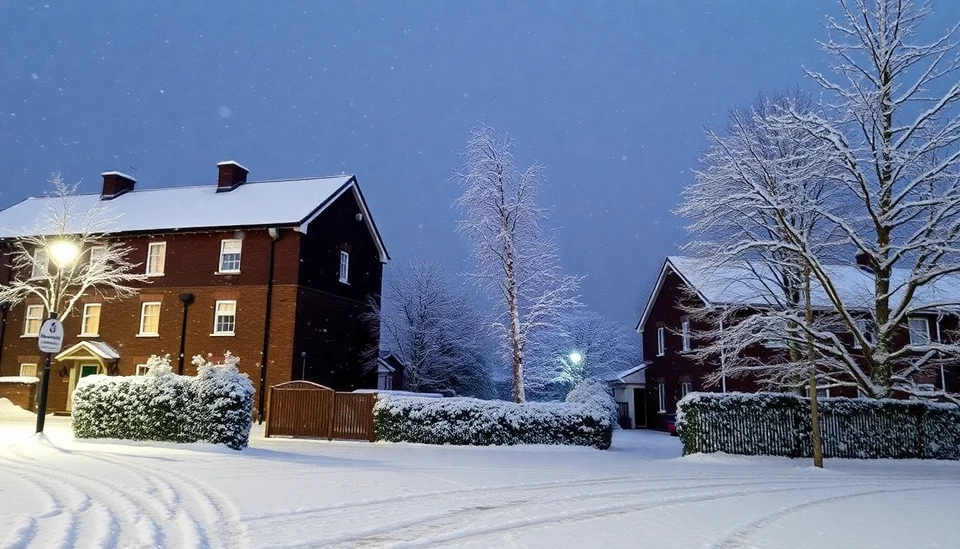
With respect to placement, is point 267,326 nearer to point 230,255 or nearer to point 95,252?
point 230,255

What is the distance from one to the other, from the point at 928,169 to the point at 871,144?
1.51 metres

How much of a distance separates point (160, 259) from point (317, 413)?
14.3 meters

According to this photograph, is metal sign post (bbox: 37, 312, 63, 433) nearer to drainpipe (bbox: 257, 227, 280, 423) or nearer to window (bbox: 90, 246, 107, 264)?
drainpipe (bbox: 257, 227, 280, 423)

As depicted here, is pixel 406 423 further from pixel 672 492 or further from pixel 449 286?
pixel 449 286

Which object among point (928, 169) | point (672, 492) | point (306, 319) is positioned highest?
point (928, 169)

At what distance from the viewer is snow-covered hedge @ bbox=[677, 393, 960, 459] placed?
19.8m

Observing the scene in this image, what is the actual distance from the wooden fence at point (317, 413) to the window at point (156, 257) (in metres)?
12.8

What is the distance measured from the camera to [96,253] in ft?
108

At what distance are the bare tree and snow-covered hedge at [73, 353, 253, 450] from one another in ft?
49.6

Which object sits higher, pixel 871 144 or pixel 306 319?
pixel 871 144

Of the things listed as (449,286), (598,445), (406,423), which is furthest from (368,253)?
(598,445)

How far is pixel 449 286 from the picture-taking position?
41.1m

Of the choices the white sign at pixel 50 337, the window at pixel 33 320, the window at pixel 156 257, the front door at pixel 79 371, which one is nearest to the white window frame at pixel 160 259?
the window at pixel 156 257

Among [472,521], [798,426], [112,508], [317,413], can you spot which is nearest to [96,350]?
[317,413]
